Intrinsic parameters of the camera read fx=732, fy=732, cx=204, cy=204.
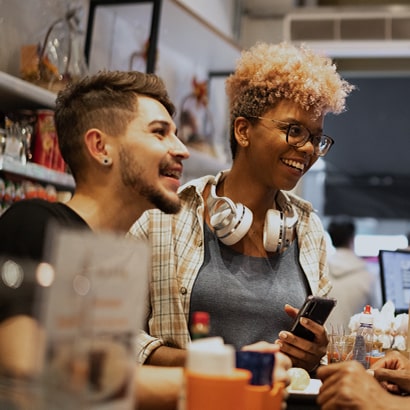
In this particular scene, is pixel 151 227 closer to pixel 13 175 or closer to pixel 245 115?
pixel 245 115

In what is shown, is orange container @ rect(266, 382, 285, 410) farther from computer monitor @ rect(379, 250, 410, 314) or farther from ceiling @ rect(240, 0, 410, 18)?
ceiling @ rect(240, 0, 410, 18)

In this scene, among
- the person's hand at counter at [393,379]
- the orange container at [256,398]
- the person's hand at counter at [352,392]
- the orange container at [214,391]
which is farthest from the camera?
the person's hand at counter at [393,379]

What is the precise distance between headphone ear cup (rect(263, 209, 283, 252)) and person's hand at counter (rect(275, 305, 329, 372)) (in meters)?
0.38

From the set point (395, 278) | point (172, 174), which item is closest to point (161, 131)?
point (172, 174)

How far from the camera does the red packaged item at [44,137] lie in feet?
10.4

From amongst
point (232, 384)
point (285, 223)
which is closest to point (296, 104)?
point (285, 223)

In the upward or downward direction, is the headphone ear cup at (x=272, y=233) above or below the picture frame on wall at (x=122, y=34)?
below

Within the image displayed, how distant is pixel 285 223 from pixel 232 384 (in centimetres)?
141

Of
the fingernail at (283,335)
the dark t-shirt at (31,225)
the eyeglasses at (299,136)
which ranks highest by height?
the eyeglasses at (299,136)

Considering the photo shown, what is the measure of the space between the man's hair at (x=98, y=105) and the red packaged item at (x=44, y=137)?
4.18 feet

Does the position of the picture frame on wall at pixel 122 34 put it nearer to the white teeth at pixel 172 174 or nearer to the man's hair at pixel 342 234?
the man's hair at pixel 342 234

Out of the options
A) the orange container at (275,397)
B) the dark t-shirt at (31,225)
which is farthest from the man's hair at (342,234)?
the orange container at (275,397)

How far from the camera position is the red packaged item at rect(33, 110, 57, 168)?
318cm

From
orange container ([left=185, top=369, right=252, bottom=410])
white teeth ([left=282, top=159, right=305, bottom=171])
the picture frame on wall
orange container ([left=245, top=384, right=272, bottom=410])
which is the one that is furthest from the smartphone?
the picture frame on wall
